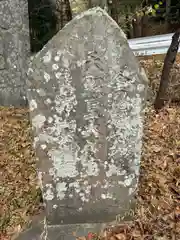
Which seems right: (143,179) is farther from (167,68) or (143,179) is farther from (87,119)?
(167,68)

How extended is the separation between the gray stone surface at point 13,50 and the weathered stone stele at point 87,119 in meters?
3.35

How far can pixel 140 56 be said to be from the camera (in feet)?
23.7

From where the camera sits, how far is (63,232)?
297 cm

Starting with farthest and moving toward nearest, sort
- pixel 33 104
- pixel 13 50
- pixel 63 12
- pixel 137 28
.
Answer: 1. pixel 137 28
2. pixel 63 12
3. pixel 13 50
4. pixel 33 104

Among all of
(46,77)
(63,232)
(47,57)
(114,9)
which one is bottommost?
(63,232)

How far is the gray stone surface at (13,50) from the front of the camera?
5449 mm

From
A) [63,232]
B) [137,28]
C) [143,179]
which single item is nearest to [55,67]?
[63,232]

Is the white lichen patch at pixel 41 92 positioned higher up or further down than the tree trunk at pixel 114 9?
further down

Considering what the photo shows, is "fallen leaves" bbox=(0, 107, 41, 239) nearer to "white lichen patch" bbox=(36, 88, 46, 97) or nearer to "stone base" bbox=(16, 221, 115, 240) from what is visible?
"stone base" bbox=(16, 221, 115, 240)

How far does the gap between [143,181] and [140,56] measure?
13.8 ft

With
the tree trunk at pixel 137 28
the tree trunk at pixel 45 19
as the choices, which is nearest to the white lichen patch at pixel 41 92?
the tree trunk at pixel 45 19

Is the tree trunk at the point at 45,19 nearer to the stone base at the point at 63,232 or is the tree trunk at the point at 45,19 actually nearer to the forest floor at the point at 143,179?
the forest floor at the point at 143,179

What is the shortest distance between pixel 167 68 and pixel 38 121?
2.67 meters

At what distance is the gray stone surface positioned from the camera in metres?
5.45
